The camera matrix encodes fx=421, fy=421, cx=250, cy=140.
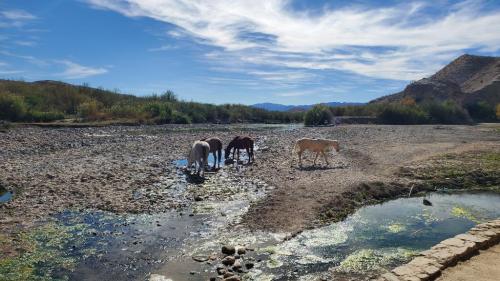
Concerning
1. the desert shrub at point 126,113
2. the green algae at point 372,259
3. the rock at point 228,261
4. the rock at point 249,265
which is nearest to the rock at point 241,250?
the rock at point 228,261

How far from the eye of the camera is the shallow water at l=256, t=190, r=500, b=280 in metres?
9.20

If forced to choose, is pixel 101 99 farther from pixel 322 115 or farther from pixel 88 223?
pixel 88 223

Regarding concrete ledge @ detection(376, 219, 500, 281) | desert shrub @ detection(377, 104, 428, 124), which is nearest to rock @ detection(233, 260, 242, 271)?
concrete ledge @ detection(376, 219, 500, 281)

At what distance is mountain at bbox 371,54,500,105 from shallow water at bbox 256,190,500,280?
260ft

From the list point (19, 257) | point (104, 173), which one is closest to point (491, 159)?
point (104, 173)

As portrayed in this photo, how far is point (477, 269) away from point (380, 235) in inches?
148

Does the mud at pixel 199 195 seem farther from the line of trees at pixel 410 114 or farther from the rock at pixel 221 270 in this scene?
the line of trees at pixel 410 114

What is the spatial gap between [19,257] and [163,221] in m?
3.84

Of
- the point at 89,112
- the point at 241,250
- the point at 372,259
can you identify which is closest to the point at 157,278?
the point at 241,250

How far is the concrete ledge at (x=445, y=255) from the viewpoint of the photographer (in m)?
7.29

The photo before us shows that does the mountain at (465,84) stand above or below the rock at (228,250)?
above

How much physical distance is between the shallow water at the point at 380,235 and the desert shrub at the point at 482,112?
66552mm

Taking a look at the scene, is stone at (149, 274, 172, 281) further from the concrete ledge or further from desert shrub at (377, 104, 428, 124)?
desert shrub at (377, 104, 428, 124)

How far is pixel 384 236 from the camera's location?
37.1 ft
